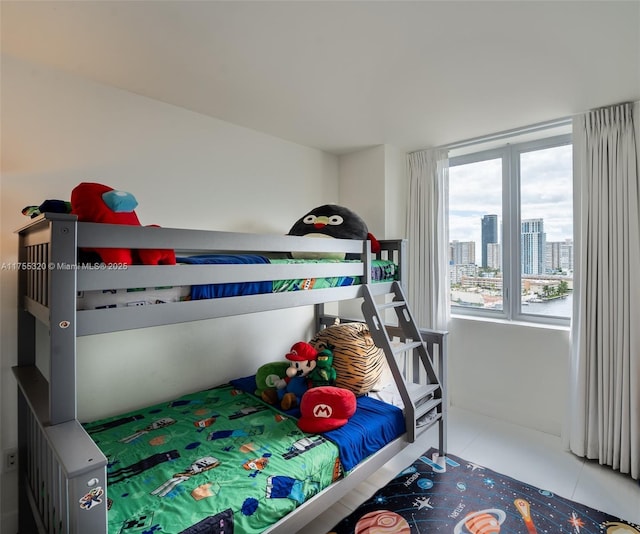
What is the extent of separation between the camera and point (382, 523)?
6.31 ft

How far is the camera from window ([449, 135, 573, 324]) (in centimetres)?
292

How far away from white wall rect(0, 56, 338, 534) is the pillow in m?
0.72

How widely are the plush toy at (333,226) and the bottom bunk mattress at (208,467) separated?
1.22 m

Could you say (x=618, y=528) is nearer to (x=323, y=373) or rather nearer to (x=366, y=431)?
(x=366, y=431)

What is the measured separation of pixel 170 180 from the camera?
8.09ft

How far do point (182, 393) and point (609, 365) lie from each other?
304 centimetres

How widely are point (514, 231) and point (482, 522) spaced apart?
230 cm

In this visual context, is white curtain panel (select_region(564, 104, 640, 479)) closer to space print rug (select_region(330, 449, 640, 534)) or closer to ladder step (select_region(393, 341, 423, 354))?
space print rug (select_region(330, 449, 640, 534))

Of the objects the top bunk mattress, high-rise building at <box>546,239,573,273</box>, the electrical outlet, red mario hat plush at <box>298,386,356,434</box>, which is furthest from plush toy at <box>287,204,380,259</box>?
the electrical outlet

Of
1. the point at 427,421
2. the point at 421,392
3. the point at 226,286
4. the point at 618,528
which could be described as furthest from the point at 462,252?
the point at 226,286

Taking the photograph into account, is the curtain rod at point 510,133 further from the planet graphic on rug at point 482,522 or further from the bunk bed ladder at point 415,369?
the planet graphic on rug at point 482,522

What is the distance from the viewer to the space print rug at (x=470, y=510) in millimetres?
1896

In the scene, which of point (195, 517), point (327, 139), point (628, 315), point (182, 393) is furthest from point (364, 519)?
point (327, 139)

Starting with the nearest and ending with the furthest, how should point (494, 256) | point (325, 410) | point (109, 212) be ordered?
point (109, 212), point (325, 410), point (494, 256)
